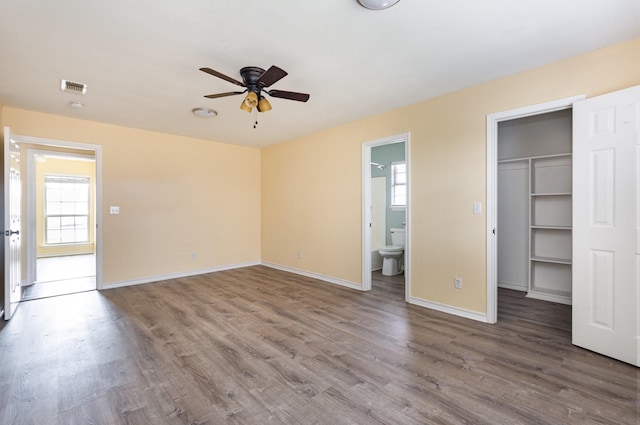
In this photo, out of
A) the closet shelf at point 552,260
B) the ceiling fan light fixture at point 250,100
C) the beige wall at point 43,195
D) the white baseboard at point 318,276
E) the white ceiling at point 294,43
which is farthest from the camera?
the beige wall at point 43,195

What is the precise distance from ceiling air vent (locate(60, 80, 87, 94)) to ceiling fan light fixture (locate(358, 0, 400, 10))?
2.98 meters

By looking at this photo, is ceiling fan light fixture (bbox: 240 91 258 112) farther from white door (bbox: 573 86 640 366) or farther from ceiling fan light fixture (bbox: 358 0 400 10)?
white door (bbox: 573 86 640 366)

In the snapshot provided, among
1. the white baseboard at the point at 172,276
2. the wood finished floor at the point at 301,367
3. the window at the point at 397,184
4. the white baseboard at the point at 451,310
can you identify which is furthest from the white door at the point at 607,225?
the white baseboard at the point at 172,276

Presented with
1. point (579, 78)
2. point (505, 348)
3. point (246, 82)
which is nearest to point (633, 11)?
point (579, 78)

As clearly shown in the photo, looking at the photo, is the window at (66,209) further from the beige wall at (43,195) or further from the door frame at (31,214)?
the door frame at (31,214)

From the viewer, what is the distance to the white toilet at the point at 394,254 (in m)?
5.02

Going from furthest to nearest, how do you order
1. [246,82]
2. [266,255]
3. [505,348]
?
[266,255] < [246,82] < [505,348]

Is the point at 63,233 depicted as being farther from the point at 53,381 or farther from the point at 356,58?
the point at 356,58

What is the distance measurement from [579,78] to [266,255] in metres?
5.38

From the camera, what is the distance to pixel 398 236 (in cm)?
536

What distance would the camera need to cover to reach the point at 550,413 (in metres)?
1.70

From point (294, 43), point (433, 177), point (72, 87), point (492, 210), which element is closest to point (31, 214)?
point (72, 87)

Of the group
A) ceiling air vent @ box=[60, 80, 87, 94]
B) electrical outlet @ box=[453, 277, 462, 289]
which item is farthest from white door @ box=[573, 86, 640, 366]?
ceiling air vent @ box=[60, 80, 87, 94]

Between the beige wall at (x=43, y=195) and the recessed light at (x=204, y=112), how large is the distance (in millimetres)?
5848
